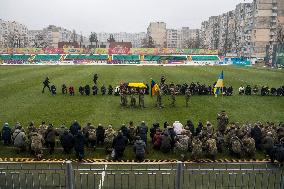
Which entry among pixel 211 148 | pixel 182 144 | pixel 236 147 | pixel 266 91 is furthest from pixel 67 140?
pixel 266 91

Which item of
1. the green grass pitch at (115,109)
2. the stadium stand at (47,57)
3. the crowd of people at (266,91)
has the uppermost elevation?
the stadium stand at (47,57)

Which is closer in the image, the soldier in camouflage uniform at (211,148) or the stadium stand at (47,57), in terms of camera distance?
the soldier in camouflage uniform at (211,148)

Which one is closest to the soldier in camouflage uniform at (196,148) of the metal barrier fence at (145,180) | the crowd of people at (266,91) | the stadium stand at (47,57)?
the metal barrier fence at (145,180)

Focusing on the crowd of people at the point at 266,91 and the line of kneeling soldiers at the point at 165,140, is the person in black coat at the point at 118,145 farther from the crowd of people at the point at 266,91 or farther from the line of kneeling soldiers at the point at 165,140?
the crowd of people at the point at 266,91

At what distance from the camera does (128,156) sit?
17516 mm

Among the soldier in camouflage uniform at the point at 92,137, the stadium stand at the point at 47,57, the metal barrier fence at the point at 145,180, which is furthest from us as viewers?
the stadium stand at the point at 47,57

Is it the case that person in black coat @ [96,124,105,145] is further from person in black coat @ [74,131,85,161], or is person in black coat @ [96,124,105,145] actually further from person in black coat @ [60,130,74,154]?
person in black coat @ [74,131,85,161]

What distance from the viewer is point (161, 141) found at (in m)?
18.0

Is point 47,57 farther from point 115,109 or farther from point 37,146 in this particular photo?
point 37,146

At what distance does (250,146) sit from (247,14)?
120369 millimetres

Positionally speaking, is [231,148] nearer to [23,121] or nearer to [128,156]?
[128,156]

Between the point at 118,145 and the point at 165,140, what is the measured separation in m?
2.42

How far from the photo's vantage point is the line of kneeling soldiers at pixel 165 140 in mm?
16891

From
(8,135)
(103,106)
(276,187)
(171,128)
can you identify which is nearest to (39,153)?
(8,135)
